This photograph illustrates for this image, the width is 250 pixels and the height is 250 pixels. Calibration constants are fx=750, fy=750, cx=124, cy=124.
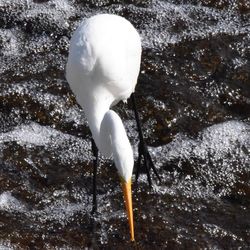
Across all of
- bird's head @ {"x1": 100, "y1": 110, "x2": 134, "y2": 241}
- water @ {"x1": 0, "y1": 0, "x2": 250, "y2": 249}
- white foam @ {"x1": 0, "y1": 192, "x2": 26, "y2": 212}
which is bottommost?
white foam @ {"x1": 0, "y1": 192, "x2": 26, "y2": 212}

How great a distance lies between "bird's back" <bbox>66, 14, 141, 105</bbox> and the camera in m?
2.37

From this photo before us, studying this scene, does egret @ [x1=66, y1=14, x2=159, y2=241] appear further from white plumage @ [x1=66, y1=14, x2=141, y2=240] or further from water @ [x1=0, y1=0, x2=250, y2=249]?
water @ [x1=0, y1=0, x2=250, y2=249]

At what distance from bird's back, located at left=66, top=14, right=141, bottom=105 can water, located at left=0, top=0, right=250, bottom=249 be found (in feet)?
1.13

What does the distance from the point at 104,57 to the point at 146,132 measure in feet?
1.75

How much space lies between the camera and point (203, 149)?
2740 millimetres

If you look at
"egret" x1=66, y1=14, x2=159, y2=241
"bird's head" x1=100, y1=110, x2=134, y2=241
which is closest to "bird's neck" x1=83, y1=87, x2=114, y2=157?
"egret" x1=66, y1=14, x2=159, y2=241

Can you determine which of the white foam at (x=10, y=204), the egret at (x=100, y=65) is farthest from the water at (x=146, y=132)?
the egret at (x=100, y=65)

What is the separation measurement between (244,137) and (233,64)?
17.6 inches

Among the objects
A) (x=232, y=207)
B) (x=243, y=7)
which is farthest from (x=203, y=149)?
(x=243, y=7)

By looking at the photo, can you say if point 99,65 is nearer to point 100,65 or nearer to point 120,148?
point 100,65

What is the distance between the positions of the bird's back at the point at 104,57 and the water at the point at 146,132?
0.35 m

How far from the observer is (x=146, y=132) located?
9.25ft

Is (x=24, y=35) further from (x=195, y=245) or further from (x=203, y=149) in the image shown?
(x=195, y=245)

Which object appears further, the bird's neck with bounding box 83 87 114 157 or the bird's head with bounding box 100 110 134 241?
the bird's neck with bounding box 83 87 114 157
